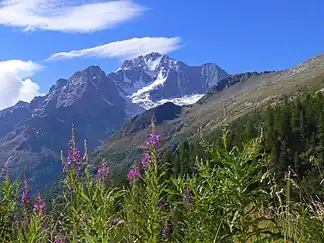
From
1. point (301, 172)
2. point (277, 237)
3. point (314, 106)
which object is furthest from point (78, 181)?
point (314, 106)

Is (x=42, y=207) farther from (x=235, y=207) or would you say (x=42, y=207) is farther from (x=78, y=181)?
(x=235, y=207)

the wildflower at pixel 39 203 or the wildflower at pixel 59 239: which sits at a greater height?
the wildflower at pixel 39 203

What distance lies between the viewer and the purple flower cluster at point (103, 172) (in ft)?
16.1

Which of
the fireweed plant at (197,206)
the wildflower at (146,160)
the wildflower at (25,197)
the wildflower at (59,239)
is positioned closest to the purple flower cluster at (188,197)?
the fireweed plant at (197,206)

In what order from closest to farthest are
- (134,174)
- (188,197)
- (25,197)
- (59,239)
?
(188,197) < (59,239) < (134,174) < (25,197)

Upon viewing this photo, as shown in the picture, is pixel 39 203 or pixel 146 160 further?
pixel 39 203

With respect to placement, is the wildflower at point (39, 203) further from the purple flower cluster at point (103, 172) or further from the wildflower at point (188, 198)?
the wildflower at point (188, 198)

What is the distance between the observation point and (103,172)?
5.21m

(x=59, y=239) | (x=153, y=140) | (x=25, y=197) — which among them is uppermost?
(x=153, y=140)

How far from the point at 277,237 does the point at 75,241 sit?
1.52 m

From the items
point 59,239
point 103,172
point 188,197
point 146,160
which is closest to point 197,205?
point 188,197

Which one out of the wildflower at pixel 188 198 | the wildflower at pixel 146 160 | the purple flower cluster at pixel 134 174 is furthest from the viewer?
the purple flower cluster at pixel 134 174

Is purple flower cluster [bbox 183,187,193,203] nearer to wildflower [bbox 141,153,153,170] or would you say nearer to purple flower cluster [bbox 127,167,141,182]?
wildflower [bbox 141,153,153,170]

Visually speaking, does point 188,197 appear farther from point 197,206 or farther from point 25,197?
point 25,197
